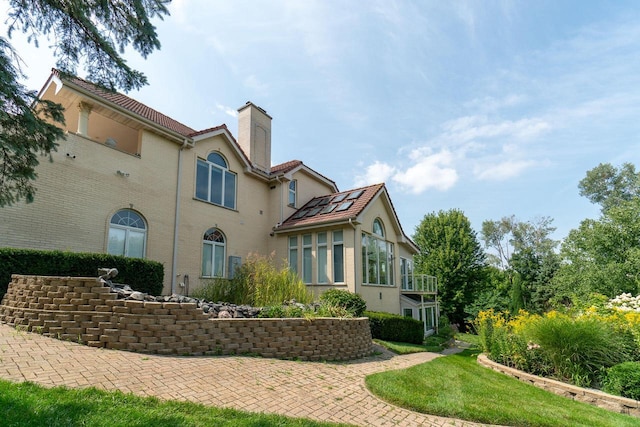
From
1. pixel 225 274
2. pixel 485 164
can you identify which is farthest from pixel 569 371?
pixel 485 164

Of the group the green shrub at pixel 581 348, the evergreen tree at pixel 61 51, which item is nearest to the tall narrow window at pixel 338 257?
the green shrub at pixel 581 348

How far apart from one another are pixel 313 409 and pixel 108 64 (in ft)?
20.1

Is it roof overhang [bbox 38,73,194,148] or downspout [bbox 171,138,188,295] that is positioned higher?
roof overhang [bbox 38,73,194,148]

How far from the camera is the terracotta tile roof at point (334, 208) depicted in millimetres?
14161

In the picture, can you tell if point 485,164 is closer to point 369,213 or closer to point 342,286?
point 369,213

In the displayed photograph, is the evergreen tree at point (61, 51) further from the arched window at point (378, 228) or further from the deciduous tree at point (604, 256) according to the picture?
the deciduous tree at point (604, 256)

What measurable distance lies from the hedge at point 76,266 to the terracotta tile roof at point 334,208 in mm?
6890

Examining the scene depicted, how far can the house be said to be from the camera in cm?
936

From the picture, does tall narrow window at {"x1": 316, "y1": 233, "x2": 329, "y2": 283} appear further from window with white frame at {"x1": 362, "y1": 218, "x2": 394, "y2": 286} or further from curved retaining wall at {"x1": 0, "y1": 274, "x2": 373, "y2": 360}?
curved retaining wall at {"x1": 0, "y1": 274, "x2": 373, "y2": 360}

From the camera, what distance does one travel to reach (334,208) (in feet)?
50.6

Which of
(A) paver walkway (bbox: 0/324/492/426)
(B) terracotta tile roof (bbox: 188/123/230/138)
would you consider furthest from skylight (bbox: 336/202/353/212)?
(A) paver walkway (bbox: 0/324/492/426)

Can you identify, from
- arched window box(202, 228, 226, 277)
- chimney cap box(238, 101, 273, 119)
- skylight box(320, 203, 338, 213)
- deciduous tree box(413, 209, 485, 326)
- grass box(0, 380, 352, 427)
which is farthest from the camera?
deciduous tree box(413, 209, 485, 326)

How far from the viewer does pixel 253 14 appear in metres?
7.27

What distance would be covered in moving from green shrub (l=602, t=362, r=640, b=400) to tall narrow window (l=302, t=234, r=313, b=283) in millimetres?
10372
